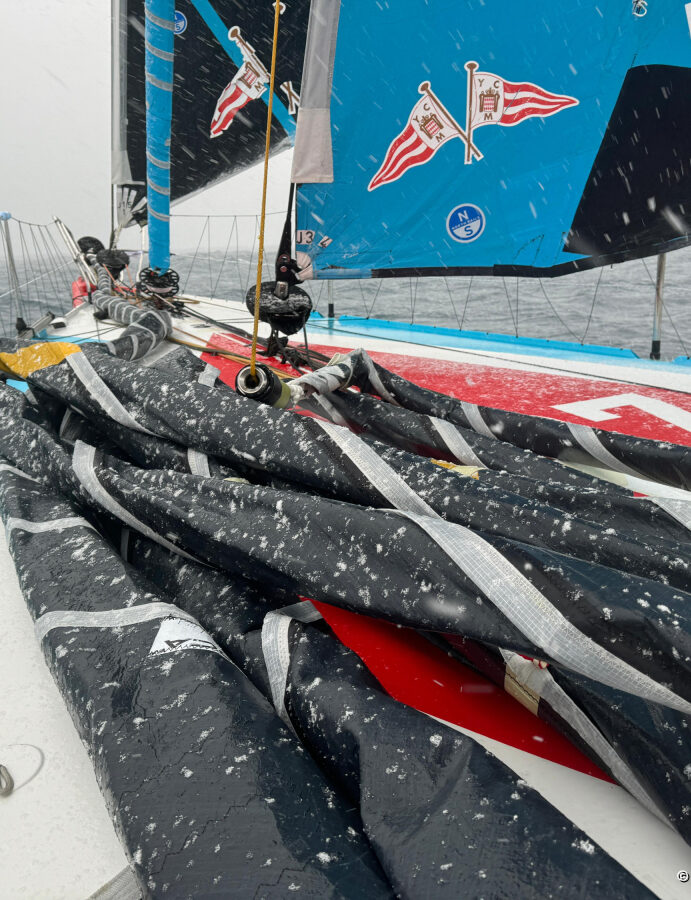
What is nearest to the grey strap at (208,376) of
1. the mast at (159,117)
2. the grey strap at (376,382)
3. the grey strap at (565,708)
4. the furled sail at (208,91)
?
the grey strap at (376,382)

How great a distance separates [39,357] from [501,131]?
192 centimetres

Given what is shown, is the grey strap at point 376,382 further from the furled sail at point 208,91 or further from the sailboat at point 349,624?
the furled sail at point 208,91

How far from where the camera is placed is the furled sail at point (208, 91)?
3.35 metres

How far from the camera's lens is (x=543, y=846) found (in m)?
0.38

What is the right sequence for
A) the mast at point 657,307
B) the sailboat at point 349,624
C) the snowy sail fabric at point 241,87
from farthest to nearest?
the snowy sail fabric at point 241,87
the mast at point 657,307
the sailboat at point 349,624

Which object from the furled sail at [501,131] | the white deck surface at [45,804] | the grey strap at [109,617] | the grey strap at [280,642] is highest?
the furled sail at [501,131]

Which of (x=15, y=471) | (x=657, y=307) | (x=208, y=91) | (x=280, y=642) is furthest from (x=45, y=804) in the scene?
(x=208, y=91)

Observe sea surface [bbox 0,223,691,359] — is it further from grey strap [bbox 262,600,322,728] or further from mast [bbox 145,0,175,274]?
grey strap [bbox 262,600,322,728]

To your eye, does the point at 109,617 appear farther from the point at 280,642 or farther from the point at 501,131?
the point at 501,131

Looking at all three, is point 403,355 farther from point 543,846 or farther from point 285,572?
point 543,846

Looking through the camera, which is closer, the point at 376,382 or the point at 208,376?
the point at 208,376

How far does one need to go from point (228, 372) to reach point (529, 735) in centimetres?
162

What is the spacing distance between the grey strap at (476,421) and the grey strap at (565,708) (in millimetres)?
576

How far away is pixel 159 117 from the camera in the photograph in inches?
109
